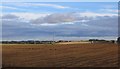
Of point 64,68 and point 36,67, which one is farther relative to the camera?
point 36,67

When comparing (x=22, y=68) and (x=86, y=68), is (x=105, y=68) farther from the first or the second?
(x=22, y=68)

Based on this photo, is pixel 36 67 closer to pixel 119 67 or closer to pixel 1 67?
pixel 1 67

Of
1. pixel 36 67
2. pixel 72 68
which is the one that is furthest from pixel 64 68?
pixel 36 67

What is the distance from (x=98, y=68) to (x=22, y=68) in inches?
177

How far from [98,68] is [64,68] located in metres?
2.00

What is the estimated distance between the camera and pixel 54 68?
2466 cm

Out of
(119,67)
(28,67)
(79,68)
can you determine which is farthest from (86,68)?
(28,67)

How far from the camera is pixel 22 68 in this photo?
25516 millimetres

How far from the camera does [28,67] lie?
26156mm

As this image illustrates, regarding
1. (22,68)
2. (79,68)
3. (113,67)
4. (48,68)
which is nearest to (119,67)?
(113,67)

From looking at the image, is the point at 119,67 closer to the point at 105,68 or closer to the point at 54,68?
the point at 105,68

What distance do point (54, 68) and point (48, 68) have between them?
41 cm

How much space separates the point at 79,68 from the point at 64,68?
2.98 feet

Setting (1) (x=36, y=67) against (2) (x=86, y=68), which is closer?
(2) (x=86, y=68)
